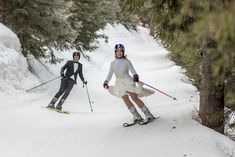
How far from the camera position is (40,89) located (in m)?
15.6

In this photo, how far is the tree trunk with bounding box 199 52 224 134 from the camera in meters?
8.88

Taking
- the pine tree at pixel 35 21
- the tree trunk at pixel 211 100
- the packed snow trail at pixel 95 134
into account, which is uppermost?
the pine tree at pixel 35 21

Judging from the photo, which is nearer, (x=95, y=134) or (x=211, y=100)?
(x=211, y=100)

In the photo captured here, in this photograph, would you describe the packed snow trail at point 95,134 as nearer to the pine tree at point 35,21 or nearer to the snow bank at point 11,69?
the snow bank at point 11,69

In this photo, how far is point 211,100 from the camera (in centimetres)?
897

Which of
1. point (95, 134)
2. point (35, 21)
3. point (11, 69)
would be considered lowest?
Result: point (95, 134)

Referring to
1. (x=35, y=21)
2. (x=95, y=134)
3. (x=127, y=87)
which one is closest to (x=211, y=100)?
(x=127, y=87)

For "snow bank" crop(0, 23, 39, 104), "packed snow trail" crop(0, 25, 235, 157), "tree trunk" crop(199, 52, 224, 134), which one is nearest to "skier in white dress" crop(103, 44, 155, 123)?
"packed snow trail" crop(0, 25, 235, 157)

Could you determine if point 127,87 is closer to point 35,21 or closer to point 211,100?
point 211,100

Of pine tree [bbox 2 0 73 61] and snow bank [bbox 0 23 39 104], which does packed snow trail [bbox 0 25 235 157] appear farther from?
pine tree [bbox 2 0 73 61]

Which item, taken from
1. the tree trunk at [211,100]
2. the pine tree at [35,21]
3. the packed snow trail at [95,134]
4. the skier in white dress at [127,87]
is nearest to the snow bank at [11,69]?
the packed snow trail at [95,134]

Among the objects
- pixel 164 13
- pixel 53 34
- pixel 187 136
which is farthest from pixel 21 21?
pixel 187 136

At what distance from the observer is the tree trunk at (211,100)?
8.88 metres

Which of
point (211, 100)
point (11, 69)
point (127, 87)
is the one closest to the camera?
point (211, 100)
